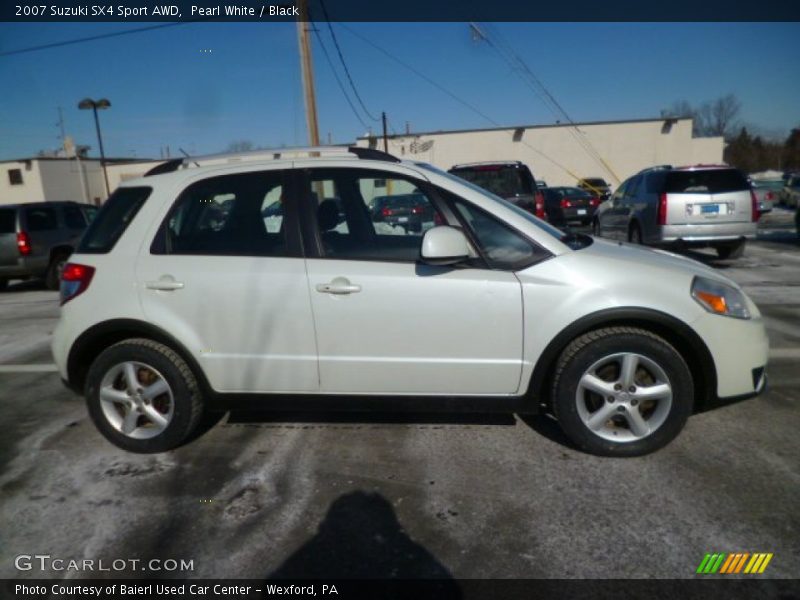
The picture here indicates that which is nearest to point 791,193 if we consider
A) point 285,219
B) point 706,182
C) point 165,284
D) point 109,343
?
point 706,182

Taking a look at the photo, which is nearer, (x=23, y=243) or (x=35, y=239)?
(x=23, y=243)

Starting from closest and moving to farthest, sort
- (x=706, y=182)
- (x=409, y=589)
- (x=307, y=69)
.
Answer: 1. (x=409, y=589)
2. (x=706, y=182)
3. (x=307, y=69)

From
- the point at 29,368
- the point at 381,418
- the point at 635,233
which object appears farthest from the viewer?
the point at 635,233

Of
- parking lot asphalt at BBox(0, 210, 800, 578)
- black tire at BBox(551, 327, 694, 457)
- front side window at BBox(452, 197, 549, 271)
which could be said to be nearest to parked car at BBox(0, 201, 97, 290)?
parking lot asphalt at BBox(0, 210, 800, 578)

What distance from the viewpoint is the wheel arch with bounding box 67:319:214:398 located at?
10.9ft

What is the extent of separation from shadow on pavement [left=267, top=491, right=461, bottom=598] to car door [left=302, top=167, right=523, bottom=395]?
2.54 ft

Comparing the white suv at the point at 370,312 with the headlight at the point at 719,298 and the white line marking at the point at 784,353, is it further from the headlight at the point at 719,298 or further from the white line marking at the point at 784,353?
the white line marking at the point at 784,353

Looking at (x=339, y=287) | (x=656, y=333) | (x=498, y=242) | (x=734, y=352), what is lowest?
(x=734, y=352)

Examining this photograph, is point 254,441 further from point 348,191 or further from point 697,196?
point 697,196

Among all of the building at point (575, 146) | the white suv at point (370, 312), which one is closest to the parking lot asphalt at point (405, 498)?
the white suv at point (370, 312)

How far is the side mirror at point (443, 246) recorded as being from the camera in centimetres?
292

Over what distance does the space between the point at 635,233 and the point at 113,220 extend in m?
9.22

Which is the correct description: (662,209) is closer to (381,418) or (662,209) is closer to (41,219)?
(381,418)

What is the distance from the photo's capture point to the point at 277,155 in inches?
136
